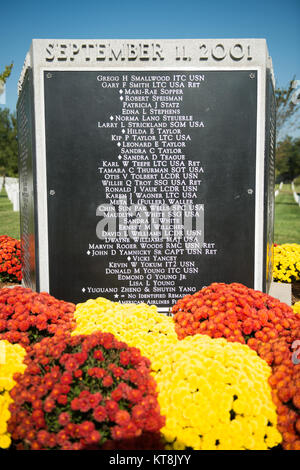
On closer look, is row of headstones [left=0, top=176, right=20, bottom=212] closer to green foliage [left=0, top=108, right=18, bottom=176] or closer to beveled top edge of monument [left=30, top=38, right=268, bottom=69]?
green foliage [left=0, top=108, right=18, bottom=176]

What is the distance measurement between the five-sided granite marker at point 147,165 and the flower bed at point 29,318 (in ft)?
3.17

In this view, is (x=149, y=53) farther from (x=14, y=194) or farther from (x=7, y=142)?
(x=7, y=142)

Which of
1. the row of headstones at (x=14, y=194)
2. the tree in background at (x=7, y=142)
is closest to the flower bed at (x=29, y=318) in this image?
the row of headstones at (x=14, y=194)

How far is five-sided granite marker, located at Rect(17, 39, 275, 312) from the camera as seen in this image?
14.4ft

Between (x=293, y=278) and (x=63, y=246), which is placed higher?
(x=63, y=246)

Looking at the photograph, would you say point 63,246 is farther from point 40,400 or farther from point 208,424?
point 208,424

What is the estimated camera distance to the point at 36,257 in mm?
4551

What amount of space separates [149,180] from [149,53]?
1.31 meters

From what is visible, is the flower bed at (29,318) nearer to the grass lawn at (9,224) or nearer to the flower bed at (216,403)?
the flower bed at (216,403)

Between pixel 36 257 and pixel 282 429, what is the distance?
3045 mm

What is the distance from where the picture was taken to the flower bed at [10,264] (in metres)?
6.86

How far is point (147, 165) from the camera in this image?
4504mm
